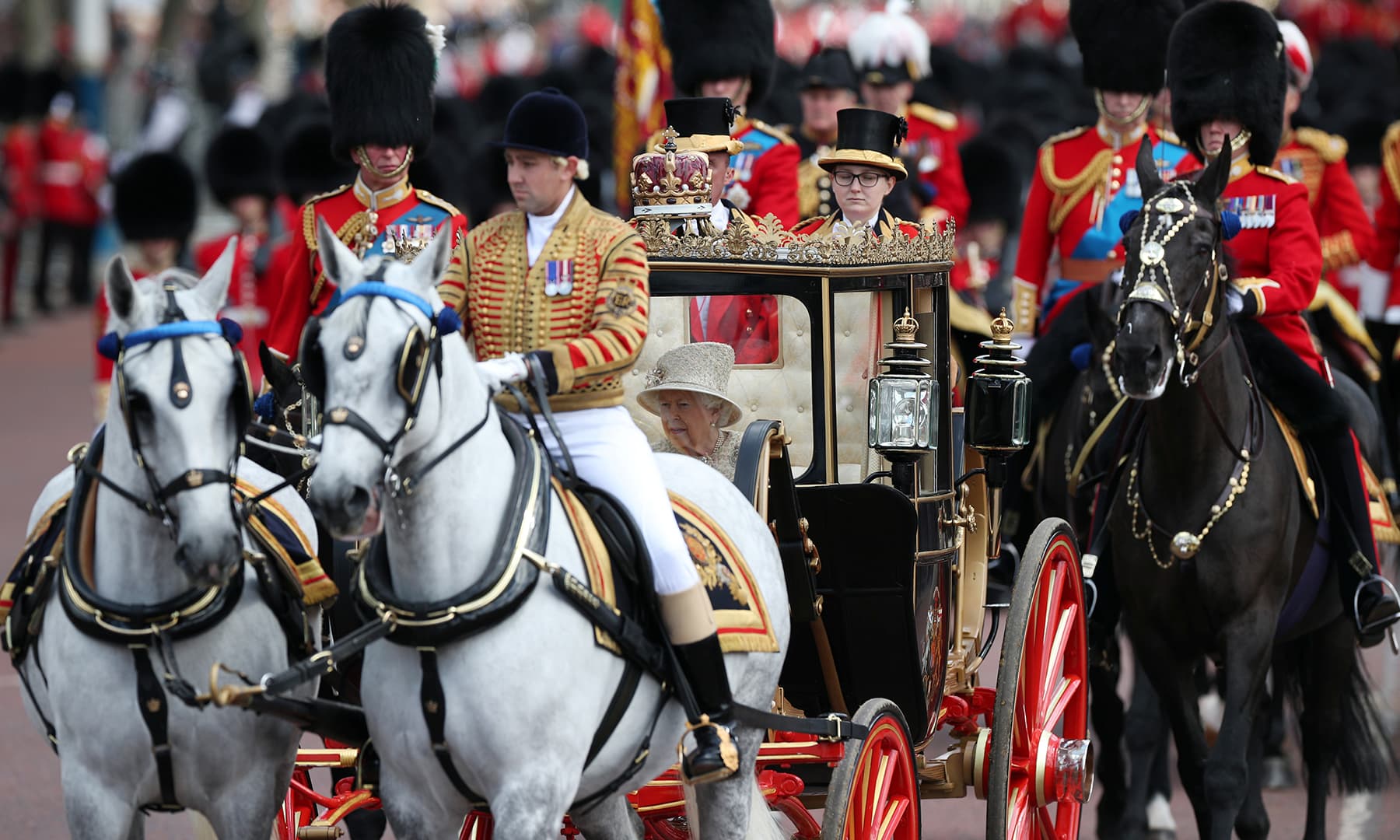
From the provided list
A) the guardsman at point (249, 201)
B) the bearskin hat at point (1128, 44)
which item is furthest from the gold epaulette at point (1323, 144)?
the guardsman at point (249, 201)

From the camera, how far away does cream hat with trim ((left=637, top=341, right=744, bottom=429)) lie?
18.1ft

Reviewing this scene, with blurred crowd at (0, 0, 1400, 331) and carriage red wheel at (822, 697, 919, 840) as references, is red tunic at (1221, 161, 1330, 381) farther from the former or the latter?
blurred crowd at (0, 0, 1400, 331)

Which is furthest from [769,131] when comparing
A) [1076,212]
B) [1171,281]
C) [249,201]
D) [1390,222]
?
[249,201]

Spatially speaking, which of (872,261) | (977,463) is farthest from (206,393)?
(977,463)

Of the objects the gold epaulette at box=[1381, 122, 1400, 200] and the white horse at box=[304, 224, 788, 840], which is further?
the gold epaulette at box=[1381, 122, 1400, 200]

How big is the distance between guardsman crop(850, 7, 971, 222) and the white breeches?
6.22 metres

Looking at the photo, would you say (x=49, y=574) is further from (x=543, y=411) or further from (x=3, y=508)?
(x=3, y=508)

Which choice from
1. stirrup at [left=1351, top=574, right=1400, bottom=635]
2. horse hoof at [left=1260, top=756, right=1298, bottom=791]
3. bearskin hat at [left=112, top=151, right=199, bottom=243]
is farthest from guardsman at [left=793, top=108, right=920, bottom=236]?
bearskin hat at [left=112, top=151, right=199, bottom=243]

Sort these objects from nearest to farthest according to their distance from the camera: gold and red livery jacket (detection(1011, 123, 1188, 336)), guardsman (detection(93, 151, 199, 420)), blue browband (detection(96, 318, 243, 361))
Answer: blue browband (detection(96, 318, 243, 361)) < gold and red livery jacket (detection(1011, 123, 1188, 336)) < guardsman (detection(93, 151, 199, 420))

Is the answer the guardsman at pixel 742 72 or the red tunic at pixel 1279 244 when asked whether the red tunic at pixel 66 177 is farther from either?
the red tunic at pixel 1279 244

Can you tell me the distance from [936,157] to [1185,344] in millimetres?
5259

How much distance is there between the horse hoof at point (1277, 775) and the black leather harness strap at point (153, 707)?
4.71 meters

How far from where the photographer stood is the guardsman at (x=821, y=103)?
32.7ft

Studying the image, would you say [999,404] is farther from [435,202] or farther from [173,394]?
[173,394]
